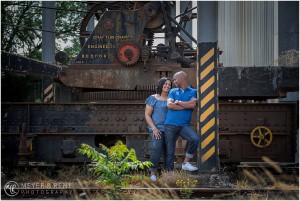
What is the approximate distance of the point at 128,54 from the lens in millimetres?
12211

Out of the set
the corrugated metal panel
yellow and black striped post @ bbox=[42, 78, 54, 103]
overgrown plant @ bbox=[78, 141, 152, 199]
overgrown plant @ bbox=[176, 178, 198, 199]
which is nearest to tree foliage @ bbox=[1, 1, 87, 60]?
the corrugated metal panel

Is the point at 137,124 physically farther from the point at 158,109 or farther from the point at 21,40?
the point at 21,40

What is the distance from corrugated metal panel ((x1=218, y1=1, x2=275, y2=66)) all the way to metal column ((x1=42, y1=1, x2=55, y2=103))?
21.0 ft

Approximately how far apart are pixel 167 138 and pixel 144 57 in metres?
3.51

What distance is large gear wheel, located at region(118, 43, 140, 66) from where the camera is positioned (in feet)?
40.0

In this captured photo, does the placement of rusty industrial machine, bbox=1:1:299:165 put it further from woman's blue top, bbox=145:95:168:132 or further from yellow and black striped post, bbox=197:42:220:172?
woman's blue top, bbox=145:95:168:132

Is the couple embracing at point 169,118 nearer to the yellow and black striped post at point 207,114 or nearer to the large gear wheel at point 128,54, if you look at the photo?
the yellow and black striped post at point 207,114

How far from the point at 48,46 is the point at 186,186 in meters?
11.1

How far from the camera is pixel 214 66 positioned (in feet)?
30.7

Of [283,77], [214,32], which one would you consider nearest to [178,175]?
[214,32]

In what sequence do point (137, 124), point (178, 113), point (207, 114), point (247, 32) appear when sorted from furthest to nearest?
point (247, 32) < point (137, 124) < point (207, 114) < point (178, 113)

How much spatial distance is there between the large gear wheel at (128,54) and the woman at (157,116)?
10.4ft

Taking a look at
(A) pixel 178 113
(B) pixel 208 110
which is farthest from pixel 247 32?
(A) pixel 178 113

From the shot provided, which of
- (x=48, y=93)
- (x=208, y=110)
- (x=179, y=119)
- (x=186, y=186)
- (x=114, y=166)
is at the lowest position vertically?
(x=186, y=186)
